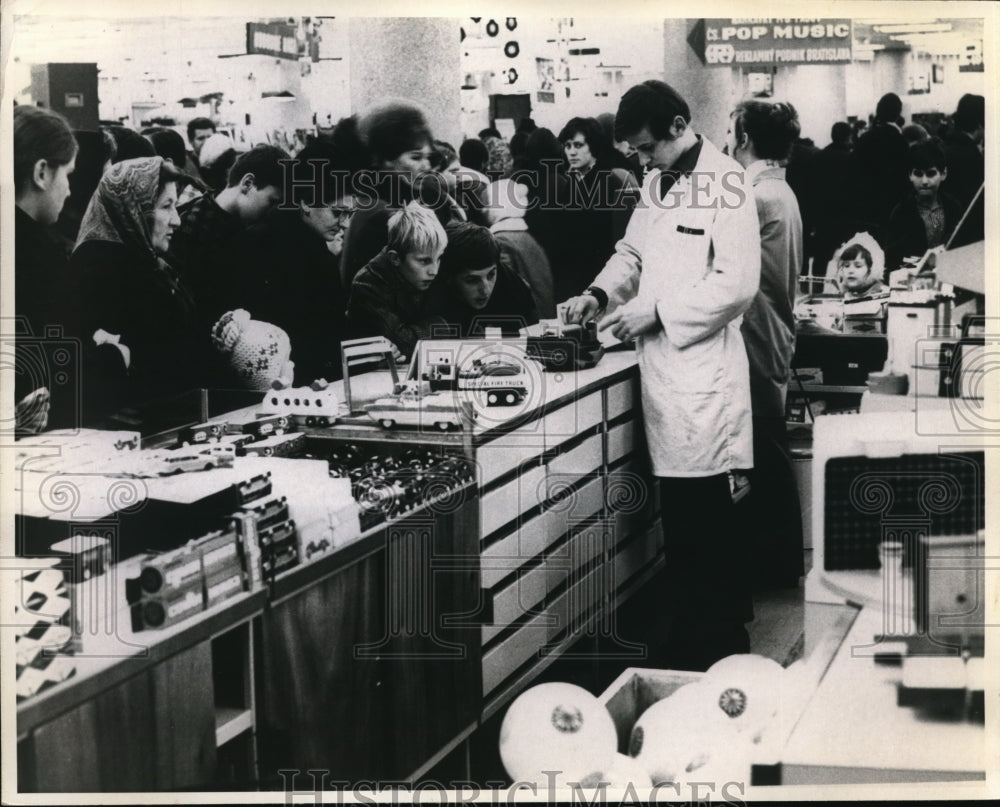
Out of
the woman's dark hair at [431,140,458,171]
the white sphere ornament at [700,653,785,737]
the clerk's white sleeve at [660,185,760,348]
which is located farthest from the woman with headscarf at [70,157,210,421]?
the white sphere ornament at [700,653,785,737]

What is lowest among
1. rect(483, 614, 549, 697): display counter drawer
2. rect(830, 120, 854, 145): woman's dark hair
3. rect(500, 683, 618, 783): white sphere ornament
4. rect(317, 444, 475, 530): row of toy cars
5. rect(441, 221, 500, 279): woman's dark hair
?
rect(500, 683, 618, 783): white sphere ornament

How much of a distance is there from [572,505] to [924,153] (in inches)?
50.5

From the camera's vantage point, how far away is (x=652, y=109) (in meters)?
3.00

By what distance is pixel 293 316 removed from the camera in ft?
10.0

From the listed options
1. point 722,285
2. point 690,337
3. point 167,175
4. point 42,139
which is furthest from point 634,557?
point 42,139

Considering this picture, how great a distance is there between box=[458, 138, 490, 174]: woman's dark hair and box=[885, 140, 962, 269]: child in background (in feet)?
3.47

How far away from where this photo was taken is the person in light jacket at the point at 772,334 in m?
3.01

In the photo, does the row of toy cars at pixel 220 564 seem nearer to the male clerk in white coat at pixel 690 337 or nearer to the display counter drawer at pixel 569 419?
the display counter drawer at pixel 569 419

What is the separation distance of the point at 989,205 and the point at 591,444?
1.20 m

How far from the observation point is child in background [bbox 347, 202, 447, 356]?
3.07m

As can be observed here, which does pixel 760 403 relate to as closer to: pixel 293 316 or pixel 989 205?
pixel 989 205

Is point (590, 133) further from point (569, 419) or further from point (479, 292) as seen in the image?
point (569, 419)

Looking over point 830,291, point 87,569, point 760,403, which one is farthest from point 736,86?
point 87,569

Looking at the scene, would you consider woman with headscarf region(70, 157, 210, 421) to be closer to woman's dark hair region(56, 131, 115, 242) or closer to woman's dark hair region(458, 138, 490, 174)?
woman's dark hair region(56, 131, 115, 242)
